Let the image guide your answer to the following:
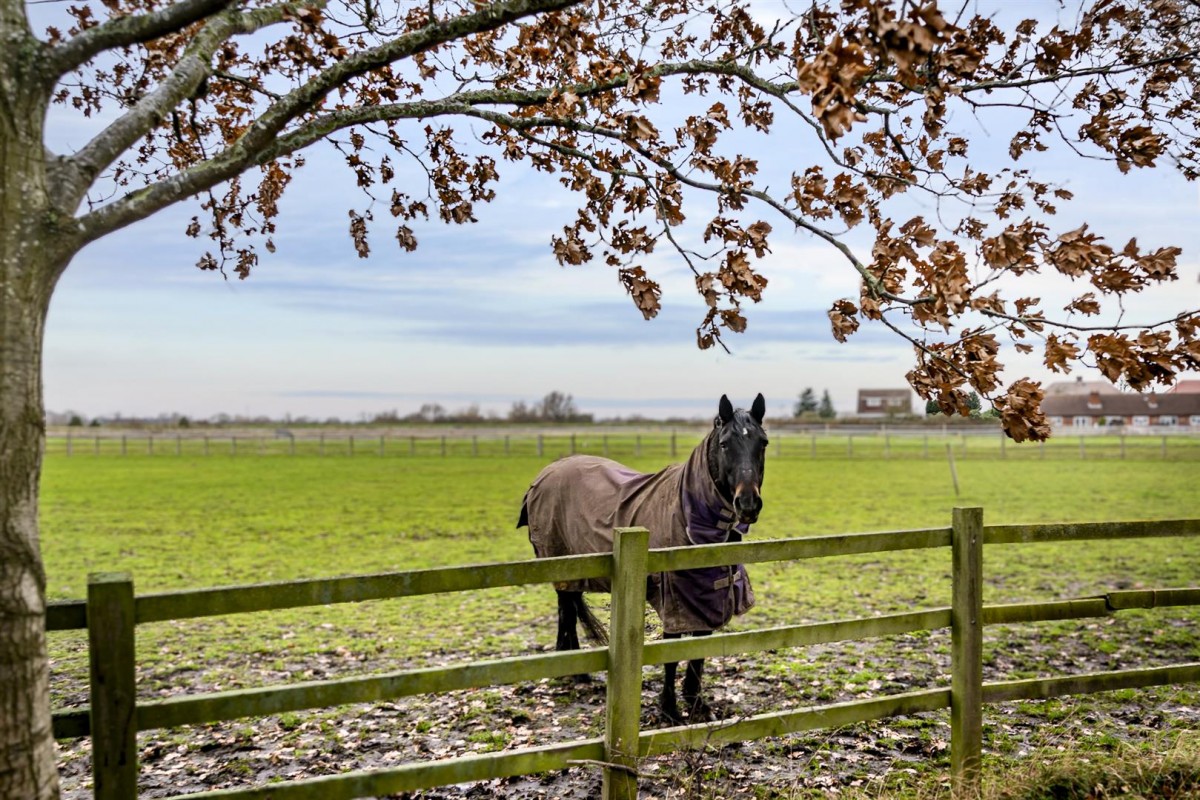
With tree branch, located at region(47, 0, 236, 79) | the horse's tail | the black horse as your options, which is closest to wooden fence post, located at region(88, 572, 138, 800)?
tree branch, located at region(47, 0, 236, 79)

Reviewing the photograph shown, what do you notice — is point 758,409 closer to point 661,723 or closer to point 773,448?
point 661,723

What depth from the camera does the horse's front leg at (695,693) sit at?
532 cm

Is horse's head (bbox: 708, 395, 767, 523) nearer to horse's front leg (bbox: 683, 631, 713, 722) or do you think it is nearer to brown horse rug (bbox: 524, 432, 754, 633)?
brown horse rug (bbox: 524, 432, 754, 633)

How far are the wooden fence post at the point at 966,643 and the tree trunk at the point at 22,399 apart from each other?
165 inches

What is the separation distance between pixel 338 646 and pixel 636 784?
515 centimetres

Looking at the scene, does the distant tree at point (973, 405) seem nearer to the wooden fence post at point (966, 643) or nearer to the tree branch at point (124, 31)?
the wooden fence post at point (966, 643)

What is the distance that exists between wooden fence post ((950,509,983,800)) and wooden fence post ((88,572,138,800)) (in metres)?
3.94

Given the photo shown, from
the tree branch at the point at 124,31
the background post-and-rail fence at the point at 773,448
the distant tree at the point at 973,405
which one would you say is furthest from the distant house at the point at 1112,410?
the tree branch at the point at 124,31

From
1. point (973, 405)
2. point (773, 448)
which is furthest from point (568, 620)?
point (773, 448)

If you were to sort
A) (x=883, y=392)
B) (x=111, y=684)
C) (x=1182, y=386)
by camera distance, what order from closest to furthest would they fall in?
(x=111, y=684) → (x=1182, y=386) → (x=883, y=392)

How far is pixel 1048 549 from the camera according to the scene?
14219mm

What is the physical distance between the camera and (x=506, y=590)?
36.3 ft

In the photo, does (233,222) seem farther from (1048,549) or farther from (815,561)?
(1048,549)

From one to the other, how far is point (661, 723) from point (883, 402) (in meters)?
102
